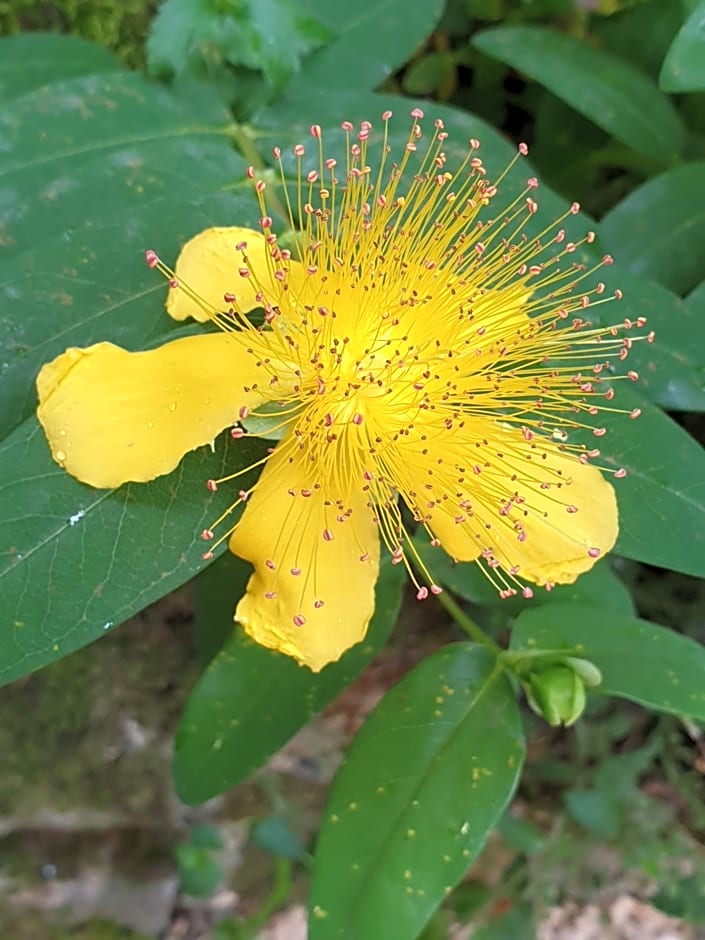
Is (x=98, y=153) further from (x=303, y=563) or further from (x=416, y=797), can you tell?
(x=416, y=797)

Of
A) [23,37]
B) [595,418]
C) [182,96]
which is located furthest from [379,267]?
[23,37]

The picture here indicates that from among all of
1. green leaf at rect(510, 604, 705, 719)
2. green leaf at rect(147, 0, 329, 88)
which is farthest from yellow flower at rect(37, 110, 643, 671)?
green leaf at rect(147, 0, 329, 88)

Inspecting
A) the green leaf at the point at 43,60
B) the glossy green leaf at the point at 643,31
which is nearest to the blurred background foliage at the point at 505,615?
the glossy green leaf at the point at 643,31

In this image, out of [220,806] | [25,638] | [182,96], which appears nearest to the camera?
[25,638]

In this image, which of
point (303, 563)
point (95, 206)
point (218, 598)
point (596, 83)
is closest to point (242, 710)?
point (218, 598)

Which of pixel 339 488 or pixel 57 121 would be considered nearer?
pixel 339 488

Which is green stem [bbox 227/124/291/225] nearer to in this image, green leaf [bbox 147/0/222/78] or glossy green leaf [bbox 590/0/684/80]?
green leaf [bbox 147/0/222/78]

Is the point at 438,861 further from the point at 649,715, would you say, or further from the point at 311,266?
the point at 649,715
